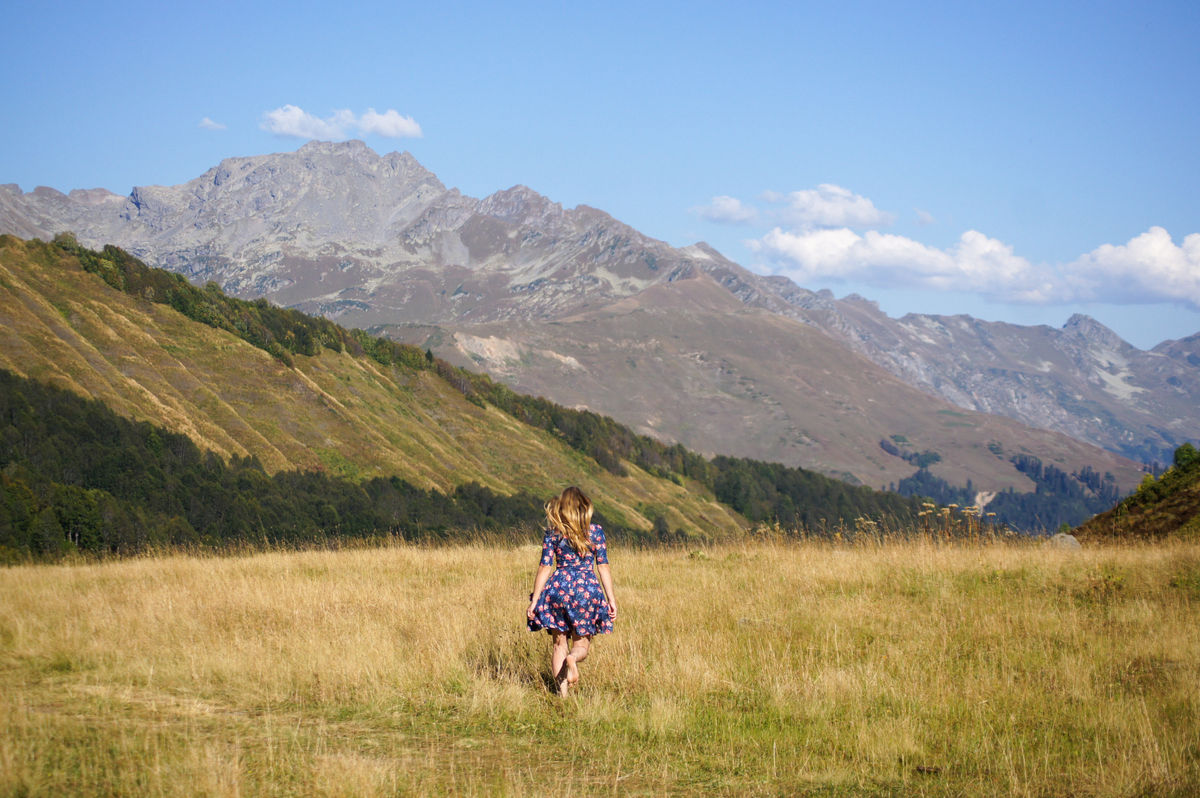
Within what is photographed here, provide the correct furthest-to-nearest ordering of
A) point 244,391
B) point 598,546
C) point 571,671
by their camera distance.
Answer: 1. point 244,391
2. point 598,546
3. point 571,671

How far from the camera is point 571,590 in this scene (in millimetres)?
8141

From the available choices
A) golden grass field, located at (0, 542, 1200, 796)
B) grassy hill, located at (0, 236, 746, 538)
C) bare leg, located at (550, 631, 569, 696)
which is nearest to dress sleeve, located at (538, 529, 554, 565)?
bare leg, located at (550, 631, 569, 696)

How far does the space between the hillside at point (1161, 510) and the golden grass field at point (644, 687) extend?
2.04 meters

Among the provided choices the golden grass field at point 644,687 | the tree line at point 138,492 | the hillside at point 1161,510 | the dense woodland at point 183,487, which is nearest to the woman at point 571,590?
the golden grass field at point 644,687

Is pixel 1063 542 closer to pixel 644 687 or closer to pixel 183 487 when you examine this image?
pixel 644 687

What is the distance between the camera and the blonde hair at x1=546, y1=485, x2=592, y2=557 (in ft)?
26.8

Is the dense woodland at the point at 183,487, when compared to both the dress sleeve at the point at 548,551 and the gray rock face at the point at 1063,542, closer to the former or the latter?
the gray rock face at the point at 1063,542

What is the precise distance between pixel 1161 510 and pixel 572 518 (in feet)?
44.9

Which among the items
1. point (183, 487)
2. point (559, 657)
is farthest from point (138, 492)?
point (559, 657)

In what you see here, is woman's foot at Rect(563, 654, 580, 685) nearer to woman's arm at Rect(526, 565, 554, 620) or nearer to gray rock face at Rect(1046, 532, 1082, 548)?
woman's arm at Rect(526, 565, 554, 620)

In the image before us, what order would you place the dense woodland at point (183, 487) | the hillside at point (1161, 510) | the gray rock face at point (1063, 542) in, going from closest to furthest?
the hillside at point (1161, 510), the gray rock face at point (1063, 542), the dense woodland at point (183, 487)

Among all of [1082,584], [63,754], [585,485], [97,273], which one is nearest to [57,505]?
[63,754]

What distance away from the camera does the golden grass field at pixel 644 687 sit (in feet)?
20.1

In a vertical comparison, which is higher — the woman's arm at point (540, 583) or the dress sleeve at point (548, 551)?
the dress sleeve at point (548, 551)
